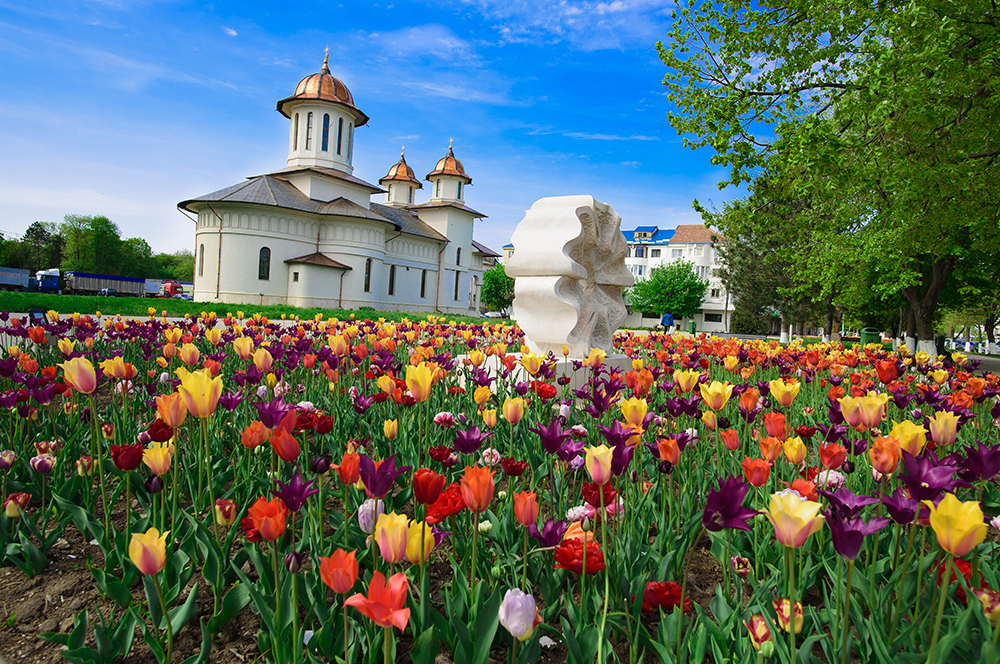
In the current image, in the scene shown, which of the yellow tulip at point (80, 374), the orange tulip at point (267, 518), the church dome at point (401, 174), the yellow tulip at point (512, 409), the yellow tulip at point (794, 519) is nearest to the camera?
the yellow tulip at point (794, 519)

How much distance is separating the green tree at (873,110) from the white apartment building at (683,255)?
57102 mm

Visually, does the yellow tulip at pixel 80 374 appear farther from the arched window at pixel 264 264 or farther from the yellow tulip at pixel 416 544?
the arched window at pixel 264 264

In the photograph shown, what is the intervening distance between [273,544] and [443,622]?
58 centimetres

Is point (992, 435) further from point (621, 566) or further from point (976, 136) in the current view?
point (976, 136)

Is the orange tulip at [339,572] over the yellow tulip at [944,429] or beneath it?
beneath

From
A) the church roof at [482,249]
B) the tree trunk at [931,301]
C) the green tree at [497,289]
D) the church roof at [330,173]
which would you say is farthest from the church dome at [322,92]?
the tree trunk at [931,301]

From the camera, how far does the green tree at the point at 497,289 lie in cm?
6853

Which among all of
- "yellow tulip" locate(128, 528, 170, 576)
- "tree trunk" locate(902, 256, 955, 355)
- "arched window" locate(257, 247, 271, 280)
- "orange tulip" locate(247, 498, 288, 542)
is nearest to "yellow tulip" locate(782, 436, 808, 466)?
"orange tulip" locate(247, 498, 288, 542)

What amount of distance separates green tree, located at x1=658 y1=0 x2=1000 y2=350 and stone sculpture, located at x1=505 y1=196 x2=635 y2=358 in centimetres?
497

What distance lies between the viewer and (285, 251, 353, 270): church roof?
119 feet

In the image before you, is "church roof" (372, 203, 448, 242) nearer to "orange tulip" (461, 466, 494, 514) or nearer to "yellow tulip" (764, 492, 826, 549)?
"orange tulip" (461, 466, 494, 514)

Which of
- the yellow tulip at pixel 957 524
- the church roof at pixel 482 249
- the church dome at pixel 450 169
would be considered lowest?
the yellow tulip at pixel 957 524

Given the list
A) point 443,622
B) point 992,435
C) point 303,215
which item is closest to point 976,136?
point 992,435

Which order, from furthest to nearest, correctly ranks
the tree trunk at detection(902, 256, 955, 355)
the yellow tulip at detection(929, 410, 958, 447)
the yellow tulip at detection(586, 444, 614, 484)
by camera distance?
the tree trunk at detection(902, 256, 955, 355) < the yellow tulip at detection(929, 410, 958, 447) < the yellow tulip at detection(586, 444, 614, 484)
